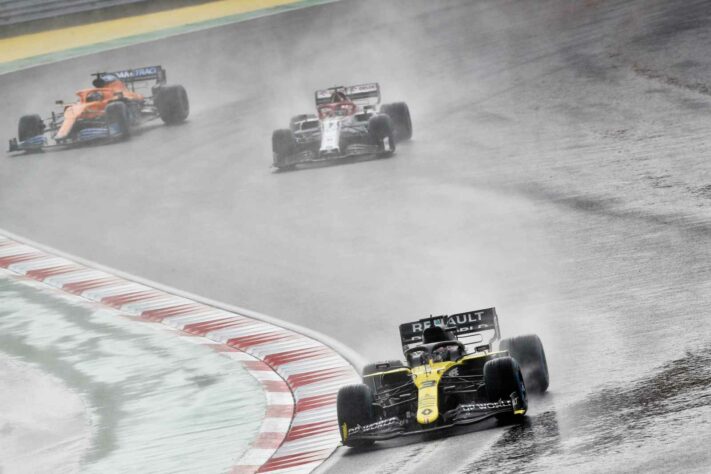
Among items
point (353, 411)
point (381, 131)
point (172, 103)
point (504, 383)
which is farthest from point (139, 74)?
point (504, 383)

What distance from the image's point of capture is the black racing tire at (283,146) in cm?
2202

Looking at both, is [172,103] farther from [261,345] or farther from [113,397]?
[113,397]

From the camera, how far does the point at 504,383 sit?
958 centimetres

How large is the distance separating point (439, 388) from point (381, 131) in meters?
12.0

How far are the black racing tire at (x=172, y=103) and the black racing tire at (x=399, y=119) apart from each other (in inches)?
205

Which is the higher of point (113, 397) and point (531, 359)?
point (113, 397)

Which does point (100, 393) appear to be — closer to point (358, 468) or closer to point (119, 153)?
point (358, 468)

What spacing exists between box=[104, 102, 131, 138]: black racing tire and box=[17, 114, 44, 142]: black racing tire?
1182 millimetres

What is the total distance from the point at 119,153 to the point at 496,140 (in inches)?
279

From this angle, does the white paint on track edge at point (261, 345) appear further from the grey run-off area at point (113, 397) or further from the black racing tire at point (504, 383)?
the black racing tire at point (504, 383)

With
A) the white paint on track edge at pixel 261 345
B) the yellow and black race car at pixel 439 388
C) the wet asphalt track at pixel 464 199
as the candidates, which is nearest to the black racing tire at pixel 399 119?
the wet asphalt track at pixel 464 199

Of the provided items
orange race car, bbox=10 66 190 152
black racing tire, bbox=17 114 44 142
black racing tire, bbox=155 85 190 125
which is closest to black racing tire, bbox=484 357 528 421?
orange race car, bbox=10 66 190 152

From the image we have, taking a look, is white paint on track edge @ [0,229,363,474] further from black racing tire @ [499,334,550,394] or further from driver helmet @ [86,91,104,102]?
driver helmet @ [86,91,104,102]

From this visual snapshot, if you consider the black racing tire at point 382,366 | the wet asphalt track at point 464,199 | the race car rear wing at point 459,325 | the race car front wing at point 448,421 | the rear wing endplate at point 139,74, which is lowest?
the race car front wing at point 448,421
